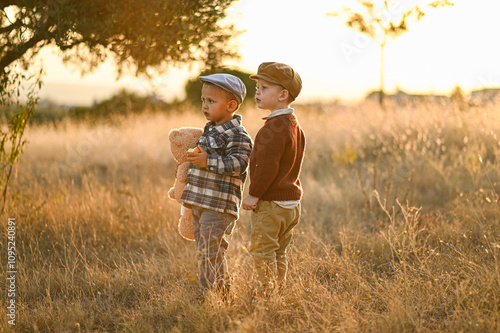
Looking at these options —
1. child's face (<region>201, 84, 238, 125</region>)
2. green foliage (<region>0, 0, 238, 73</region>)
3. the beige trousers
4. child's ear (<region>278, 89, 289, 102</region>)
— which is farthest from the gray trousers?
green foliage (<region>0, 0, 238, 73</region>)

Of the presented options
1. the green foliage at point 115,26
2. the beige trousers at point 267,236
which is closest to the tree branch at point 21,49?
the green foliage at point 115,26

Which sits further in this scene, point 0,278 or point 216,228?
point 0,278

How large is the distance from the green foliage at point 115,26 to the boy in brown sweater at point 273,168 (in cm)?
158

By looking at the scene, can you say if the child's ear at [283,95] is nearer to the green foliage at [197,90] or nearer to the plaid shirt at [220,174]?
the plaid shirt at [220,174]

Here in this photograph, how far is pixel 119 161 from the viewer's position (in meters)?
9.60

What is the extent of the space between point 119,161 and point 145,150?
67 cm

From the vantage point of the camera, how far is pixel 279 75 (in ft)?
10.1

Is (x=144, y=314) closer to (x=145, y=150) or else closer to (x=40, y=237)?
(x=40, y=237)

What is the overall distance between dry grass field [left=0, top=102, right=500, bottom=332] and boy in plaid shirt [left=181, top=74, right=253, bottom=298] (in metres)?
0.25

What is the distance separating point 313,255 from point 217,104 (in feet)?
6.10

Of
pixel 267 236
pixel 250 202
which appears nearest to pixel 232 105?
pixel 250 202

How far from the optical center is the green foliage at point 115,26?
4168 millimetres

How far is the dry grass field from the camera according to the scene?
3047 millimetres

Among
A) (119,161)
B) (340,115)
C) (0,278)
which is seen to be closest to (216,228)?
(0,278)
